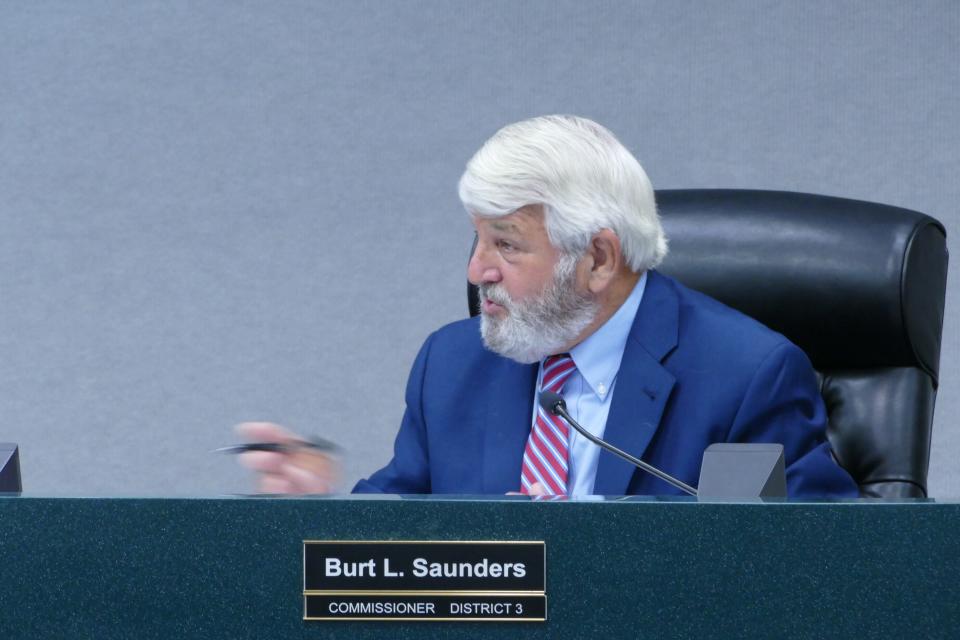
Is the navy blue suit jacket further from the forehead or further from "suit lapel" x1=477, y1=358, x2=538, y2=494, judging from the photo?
the forehead

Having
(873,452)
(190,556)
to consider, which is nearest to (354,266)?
(873,452)

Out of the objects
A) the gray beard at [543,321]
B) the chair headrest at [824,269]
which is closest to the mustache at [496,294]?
the gray beard at [543,321]

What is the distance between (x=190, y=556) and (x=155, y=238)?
208cm

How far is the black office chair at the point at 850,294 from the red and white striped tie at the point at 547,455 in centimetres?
33

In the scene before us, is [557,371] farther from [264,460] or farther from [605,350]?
[264,460]

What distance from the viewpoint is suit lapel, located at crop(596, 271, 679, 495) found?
1543mm

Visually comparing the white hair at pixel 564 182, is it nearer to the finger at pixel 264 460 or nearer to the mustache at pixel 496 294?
the mustache at pixel 496 294

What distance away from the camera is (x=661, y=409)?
1.58m

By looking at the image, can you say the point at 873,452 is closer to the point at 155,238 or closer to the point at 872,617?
the point at 872,617

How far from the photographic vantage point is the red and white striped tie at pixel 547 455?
61.7 inches

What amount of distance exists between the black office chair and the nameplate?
0.99m

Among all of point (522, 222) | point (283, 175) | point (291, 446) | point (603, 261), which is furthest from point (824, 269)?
point (283, 175)

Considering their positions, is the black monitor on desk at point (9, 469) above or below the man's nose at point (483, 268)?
below

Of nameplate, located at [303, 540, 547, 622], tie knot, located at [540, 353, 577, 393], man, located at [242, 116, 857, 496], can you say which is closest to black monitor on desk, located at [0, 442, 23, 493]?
nameplate, located at [303, 540, 547, 622]
